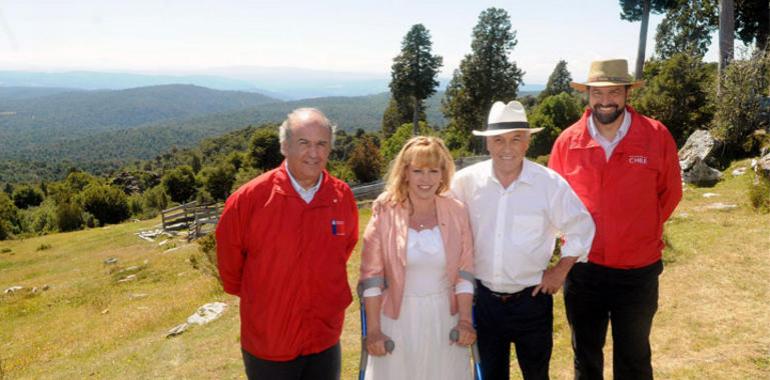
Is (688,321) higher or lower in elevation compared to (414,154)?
lower

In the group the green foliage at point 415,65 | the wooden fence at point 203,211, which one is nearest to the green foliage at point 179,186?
the wooden fence at point 203,211

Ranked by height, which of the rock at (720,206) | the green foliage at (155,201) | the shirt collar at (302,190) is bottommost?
the green foliage at (155,201)

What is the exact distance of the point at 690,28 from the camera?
3353 centimetres

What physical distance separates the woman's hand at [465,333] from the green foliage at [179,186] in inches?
2532

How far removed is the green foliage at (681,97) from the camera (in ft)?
74.7

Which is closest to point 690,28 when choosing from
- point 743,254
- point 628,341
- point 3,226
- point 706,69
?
point 706,69

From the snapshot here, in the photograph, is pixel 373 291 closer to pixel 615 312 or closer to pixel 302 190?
pixel 302 190

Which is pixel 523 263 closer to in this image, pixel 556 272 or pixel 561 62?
pixel 556 272

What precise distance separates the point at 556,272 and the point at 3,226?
4749 centimetres

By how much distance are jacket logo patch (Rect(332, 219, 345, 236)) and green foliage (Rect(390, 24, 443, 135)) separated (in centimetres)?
3752

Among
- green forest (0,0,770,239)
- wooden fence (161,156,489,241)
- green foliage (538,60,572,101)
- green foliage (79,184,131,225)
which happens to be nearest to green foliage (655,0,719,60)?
green forest (0,0,770,239)

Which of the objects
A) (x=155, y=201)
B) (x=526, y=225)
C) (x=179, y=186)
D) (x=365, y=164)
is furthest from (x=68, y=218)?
(x=526, y=225)

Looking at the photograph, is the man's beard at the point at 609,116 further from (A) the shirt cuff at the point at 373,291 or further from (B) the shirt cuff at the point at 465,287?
(A) the shirt cuff at the point at 373,291

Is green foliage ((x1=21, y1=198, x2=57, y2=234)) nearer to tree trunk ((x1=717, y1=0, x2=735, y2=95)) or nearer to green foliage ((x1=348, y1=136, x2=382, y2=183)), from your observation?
green foliage ((x1=348, y1=136, x2=382, y2=183))
